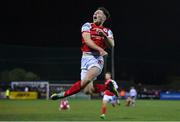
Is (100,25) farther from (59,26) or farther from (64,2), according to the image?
(59,26)

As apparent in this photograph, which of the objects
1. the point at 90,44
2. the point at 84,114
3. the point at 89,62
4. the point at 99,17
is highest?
the point at 99,17

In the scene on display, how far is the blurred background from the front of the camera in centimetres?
5925

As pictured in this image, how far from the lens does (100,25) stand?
1116cm

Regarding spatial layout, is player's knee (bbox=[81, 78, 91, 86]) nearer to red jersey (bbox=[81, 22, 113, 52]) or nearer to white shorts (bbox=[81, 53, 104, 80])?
white shorts (bbox=[81, 53, 104, 80])

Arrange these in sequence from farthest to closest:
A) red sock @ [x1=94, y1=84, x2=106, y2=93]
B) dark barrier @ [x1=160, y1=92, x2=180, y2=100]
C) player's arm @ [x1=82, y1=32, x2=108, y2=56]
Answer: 1. dark barrier @ [x1=160, y1=92, x2=180, y2=100]
2. red sock @ [x1=94, y1=84, x2=106, y2=93]
3. player's arm @ [x1=82, y1=32, x2=108, y2=56]

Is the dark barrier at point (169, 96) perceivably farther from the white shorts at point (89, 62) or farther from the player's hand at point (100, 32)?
the player's hand at point (100, 32)

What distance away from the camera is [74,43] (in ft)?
227

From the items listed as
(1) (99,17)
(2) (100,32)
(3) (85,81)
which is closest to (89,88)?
(3) (85,81)

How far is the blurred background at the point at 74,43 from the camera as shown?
194 ft

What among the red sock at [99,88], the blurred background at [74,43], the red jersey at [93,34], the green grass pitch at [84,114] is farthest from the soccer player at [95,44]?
the blurred background at [74,43]

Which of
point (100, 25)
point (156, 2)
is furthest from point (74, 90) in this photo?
point (156, 2)

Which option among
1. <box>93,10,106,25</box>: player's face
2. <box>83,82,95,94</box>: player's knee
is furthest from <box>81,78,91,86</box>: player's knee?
<box>93,10,106,25</box>: player's face

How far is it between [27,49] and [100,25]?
50252 mm

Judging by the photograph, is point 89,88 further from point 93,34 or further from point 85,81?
point 93,34
